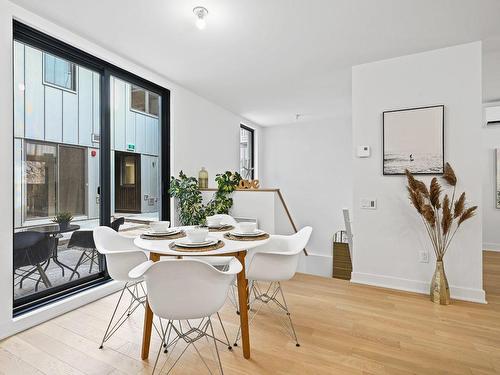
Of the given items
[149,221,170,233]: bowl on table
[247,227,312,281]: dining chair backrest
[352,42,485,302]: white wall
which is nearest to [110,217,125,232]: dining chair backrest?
[149,221,170,233]: bowl on table

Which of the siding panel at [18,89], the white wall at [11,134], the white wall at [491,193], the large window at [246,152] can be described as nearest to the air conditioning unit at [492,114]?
the white wall at [491,193]

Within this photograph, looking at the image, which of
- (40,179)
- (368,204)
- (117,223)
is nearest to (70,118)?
(40,179)

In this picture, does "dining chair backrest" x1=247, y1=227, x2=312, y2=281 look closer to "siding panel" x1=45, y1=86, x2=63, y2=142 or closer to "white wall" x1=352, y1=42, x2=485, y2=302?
"white wall" x1=352, y1=42, x2=485, y2=302

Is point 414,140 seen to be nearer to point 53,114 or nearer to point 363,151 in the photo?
point 363,151

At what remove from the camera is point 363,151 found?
11.3ft

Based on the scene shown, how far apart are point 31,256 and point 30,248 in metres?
0.08

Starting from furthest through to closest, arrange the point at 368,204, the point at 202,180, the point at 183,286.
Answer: the point at 202,180 → the point at 368,204 → the point at 183,286

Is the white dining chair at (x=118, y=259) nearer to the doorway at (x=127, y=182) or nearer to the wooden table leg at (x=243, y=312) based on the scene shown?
the wooden table leg at (x=243, y=312)

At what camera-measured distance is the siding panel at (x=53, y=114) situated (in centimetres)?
272

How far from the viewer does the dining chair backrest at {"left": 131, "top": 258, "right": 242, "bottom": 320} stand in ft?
4.81

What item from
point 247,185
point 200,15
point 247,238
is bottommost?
point 247,238

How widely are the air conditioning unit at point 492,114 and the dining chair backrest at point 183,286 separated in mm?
5627

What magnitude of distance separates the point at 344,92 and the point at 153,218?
→ 3.57 m

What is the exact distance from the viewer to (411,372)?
1.81 metres
